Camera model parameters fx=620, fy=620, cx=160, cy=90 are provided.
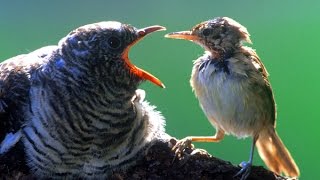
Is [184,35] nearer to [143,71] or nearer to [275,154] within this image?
[143,71]

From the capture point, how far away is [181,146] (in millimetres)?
2201

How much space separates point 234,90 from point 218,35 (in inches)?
9.0

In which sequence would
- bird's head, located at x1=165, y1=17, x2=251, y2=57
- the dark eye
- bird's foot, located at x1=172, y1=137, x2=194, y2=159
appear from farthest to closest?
bird's head, located at x1=165, y1=17, x2=251, y2=57 < bird's foot, located at x1=172, y1=137, x2=194, y2=159 < the dark eye

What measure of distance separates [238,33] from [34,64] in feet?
2.52

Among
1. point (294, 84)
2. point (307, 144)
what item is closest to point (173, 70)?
point (294, 84)

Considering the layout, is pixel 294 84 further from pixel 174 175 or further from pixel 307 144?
pixel 174 175

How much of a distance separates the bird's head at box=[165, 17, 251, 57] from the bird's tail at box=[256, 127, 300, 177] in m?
0.36

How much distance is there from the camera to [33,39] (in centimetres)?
372

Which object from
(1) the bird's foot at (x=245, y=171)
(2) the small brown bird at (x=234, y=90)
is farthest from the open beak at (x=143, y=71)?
(1) the bird's foot at (x=245, y=171)

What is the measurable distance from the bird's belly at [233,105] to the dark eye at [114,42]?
1.27 ft

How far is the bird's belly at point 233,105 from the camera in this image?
2.24 metres

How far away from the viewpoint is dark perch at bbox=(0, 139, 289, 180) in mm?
2078

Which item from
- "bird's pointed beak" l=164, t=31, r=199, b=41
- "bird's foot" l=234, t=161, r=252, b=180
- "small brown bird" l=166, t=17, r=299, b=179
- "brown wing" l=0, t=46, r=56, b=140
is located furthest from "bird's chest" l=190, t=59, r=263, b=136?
"brown wing" l=0, t=46, r=56, b=140

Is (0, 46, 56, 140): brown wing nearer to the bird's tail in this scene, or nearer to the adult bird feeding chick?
the adult bird feeding chick
